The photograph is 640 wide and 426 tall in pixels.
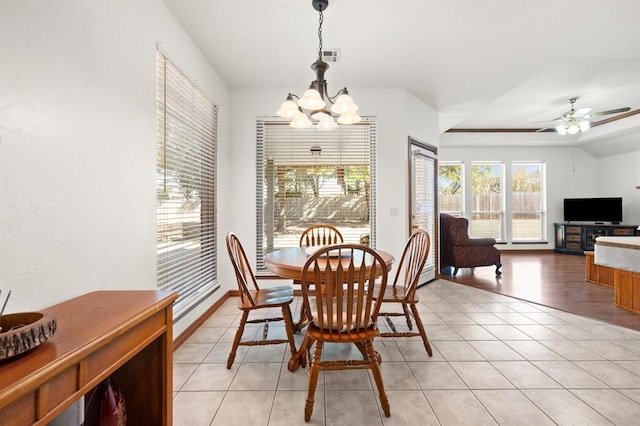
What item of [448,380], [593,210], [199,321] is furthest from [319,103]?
[593,210]

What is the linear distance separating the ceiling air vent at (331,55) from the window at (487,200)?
18.4ft

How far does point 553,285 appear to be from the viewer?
4.19 meters

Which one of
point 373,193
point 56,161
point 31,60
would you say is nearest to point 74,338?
point 56,161

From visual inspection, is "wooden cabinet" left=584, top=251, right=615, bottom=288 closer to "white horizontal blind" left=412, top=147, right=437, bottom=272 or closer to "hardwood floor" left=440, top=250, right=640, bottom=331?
"hardwood floor" left=440, top=250, right=640, bottom=331

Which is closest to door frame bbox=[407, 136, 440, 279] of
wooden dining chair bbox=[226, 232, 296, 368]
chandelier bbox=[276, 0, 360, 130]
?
chandelier bbox=[276, 0, 360, 130]

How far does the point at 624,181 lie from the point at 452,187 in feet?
12.0

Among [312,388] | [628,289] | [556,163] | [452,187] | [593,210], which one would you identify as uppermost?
[556,163]

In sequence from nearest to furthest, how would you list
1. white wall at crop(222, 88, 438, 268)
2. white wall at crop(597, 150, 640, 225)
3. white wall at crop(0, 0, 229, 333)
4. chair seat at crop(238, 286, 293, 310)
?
white wall at crop(0, 0, 229, 333) → chair seat at crop(238, 286, 293, 310) → white wall at crop(222, 88, 438, 268) → white wall at crop(597, 150, 640, 225)

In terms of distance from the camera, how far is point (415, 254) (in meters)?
2.38

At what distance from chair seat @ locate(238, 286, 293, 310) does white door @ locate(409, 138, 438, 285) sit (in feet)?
7.40

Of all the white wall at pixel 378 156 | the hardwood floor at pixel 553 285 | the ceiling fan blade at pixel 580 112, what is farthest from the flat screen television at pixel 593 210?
the white wall at pixel 378 156

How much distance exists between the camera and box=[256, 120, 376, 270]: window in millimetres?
3812

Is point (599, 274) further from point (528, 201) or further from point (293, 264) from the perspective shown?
point (293, 264)

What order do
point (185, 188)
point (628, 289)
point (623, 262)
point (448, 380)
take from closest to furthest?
1. point (448, 380)
2. point (185, 188)
3. point (623, 262)
4. point (628, 289)
